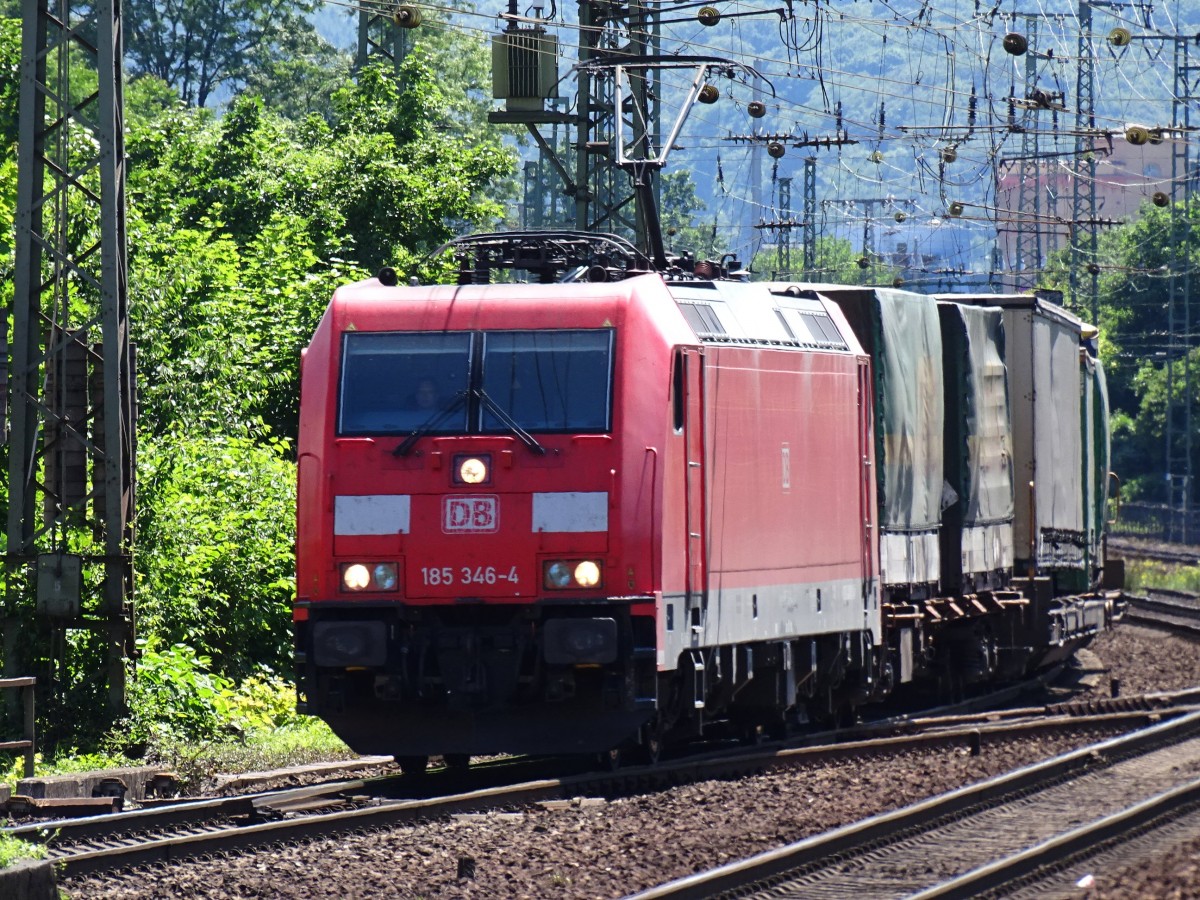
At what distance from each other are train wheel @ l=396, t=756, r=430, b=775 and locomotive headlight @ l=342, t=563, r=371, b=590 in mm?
1404

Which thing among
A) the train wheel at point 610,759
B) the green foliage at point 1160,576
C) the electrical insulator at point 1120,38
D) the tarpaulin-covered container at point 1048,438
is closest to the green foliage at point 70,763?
the train wheel at point 610,759

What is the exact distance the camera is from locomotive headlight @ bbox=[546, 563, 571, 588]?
39.9ft

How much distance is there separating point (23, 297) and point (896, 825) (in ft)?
24.4

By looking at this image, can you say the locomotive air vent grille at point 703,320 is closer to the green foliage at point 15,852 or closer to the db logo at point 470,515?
the db logo at point 470,515

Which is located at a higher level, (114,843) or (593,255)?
(593,255)

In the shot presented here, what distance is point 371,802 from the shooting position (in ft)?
38.4

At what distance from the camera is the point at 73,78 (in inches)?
2233

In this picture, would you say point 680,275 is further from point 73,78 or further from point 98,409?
point 73,78

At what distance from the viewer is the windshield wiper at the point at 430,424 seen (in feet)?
40.6

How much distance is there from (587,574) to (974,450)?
26.3ft

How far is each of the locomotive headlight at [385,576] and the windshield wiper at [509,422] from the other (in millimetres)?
1101

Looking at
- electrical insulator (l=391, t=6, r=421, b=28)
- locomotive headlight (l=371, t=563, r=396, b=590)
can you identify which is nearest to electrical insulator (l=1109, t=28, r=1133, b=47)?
electrical insulator (l=391, t=6, r=421, b=28)

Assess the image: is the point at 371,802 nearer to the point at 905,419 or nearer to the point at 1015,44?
the point at 905,419

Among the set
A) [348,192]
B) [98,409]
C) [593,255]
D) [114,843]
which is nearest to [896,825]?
[114,843]
